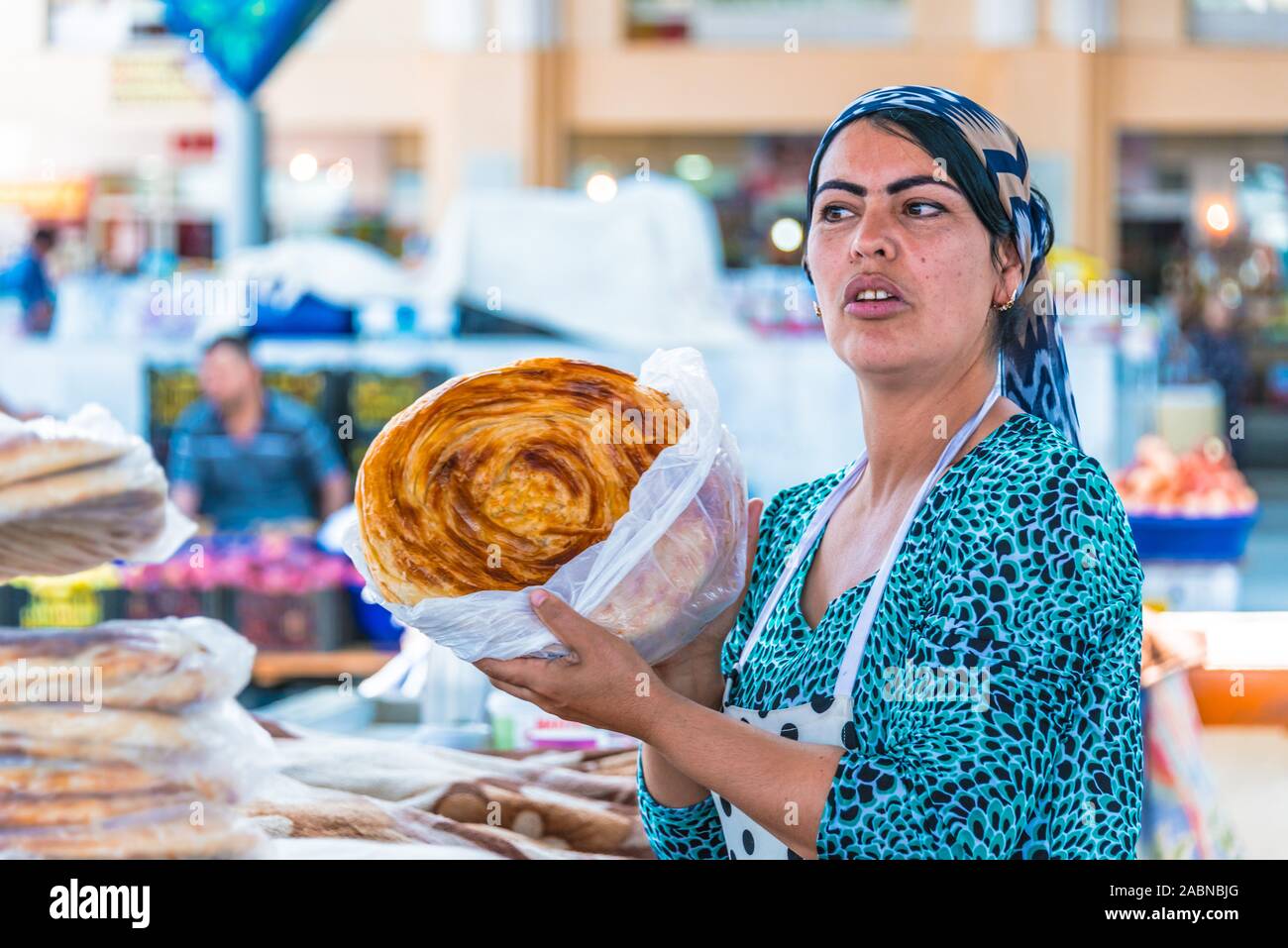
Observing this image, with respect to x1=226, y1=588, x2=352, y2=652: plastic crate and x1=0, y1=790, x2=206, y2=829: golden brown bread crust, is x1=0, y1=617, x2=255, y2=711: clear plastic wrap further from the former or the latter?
x1=226, y1=588, x2=352, y2=652: plastic crate

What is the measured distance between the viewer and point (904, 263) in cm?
148

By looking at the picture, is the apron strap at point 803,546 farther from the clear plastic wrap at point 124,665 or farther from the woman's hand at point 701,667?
the clear plastic wrap at point 124,665

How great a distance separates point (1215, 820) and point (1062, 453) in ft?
6.40

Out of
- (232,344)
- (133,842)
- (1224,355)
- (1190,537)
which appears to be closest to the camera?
(133,842)

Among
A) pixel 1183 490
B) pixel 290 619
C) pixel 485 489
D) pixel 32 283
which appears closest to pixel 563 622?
pixel 485 489

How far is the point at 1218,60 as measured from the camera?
15.7m

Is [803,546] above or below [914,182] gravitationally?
below

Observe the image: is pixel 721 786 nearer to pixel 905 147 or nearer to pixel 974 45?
pixel 905 147

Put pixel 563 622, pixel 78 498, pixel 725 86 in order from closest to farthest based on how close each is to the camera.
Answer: pixel 563 622 → pixel 78 498 → pixel 725 86

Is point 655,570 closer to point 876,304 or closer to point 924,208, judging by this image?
point 876,304

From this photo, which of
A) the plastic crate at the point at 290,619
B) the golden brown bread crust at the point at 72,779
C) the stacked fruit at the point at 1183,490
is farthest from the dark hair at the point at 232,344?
the golden brown bread crust at the point at 72,779

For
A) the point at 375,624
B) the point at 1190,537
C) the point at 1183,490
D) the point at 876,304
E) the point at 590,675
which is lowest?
the point at 375,624

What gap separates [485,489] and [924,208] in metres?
0.52
